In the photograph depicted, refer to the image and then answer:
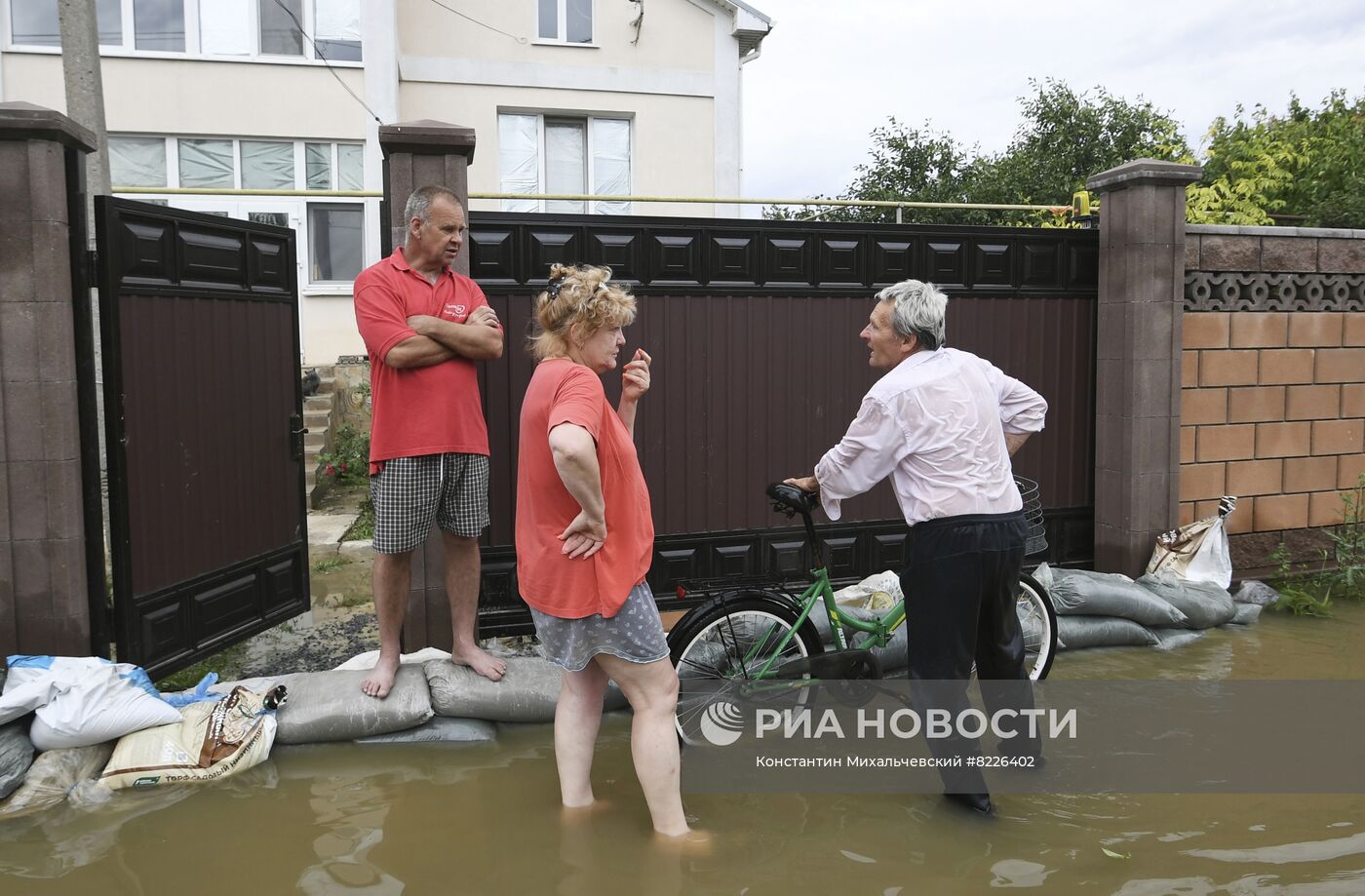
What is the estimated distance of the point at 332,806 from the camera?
138 inches

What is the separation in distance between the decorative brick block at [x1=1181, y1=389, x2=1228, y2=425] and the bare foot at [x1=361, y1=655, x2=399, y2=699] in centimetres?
461

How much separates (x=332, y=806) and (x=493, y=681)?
0.83 metres

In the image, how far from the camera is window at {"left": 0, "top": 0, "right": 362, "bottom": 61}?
1384 cm

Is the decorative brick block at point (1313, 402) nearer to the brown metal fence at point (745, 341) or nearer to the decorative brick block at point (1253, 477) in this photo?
the decorative brick block at point (1253, 477)

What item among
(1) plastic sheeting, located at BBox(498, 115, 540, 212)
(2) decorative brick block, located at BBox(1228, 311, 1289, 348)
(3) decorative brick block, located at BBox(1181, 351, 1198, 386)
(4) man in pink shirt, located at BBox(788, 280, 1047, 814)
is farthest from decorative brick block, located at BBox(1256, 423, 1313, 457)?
(1) plastic sheeting, located at BBox(498, 115, 540, 212)

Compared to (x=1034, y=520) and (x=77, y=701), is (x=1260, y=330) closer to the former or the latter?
(x=1034, y=520)

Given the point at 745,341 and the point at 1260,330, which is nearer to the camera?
the point at 745,341

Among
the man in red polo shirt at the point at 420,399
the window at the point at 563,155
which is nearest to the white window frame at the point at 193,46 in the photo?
the window at the point at 563,155

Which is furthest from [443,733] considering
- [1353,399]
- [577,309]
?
[1353,399]

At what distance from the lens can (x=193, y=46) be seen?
14.1 meters

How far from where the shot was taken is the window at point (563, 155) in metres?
15.4

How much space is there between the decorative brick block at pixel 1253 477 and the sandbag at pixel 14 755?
6168 mm

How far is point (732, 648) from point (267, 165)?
513 inches

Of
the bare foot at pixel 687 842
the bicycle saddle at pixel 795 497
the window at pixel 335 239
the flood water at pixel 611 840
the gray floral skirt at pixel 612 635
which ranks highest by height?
the window at pixel 335 239
